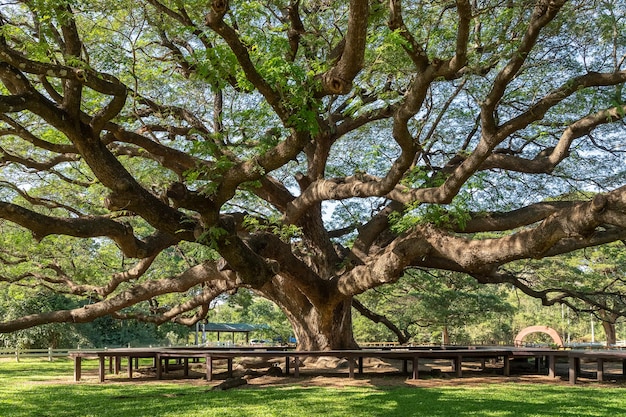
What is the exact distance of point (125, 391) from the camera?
1064cm

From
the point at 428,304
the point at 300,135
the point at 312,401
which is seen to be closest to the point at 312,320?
the point at 312,401

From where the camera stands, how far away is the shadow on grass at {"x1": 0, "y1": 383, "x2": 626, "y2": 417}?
7.58 meters

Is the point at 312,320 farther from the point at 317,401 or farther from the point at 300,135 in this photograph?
the point at 300,135

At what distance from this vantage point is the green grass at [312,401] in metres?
7.58

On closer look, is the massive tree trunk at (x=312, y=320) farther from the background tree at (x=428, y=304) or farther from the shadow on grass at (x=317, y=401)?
the background tree at (x=428, y=304)

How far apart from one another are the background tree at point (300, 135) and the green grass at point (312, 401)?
1977mm

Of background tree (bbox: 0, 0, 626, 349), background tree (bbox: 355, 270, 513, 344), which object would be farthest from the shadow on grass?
background tree (bbox: 355, 270, 513, 344)

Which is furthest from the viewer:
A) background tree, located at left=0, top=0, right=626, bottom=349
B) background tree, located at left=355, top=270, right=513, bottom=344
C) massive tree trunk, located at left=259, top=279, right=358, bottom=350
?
background tree, located at left=355, top=270, right=513, bottom=344

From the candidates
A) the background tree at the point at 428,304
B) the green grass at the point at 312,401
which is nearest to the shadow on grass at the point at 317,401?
the green grass at the point at 312,401

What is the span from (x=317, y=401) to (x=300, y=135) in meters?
4.08

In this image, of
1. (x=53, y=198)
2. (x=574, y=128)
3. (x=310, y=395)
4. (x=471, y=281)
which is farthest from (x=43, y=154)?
(x=471, y=281)

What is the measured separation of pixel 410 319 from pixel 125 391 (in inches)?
723

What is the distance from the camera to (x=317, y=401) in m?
8.67

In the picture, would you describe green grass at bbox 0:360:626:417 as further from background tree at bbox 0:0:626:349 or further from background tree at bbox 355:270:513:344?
background tree at bbox 355:270:513:344
